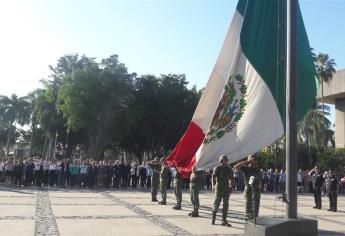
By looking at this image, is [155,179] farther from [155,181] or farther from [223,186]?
[223,186]

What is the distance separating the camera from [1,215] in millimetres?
10797

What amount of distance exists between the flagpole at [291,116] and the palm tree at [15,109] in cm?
6013

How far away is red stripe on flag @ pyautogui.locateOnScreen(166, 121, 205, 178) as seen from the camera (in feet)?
29.5

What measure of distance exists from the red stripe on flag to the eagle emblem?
0.47m

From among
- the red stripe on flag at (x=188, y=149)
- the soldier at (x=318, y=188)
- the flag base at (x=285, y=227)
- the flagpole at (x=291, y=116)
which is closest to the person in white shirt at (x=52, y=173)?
the soldier at (x=318, y=188)

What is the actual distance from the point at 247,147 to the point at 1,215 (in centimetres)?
631

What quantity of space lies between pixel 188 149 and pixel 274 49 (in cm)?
267

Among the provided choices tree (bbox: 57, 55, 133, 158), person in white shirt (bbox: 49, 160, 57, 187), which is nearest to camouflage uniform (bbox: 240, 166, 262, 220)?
person in white shirt (bbox: 49, 160, 57, 187)

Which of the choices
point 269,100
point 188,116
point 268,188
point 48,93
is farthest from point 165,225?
point 48,93

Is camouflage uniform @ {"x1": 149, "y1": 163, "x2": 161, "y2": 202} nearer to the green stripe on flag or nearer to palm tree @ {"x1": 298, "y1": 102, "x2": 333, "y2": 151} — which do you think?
the green stripe on flag

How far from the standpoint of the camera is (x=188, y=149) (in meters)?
9.15

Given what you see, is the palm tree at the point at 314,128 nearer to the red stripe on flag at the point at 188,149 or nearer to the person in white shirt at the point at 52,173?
the person in white shirt at the point at 52,173

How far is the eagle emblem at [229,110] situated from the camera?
28.3 ft

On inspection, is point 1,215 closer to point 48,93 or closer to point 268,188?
point 268,188
